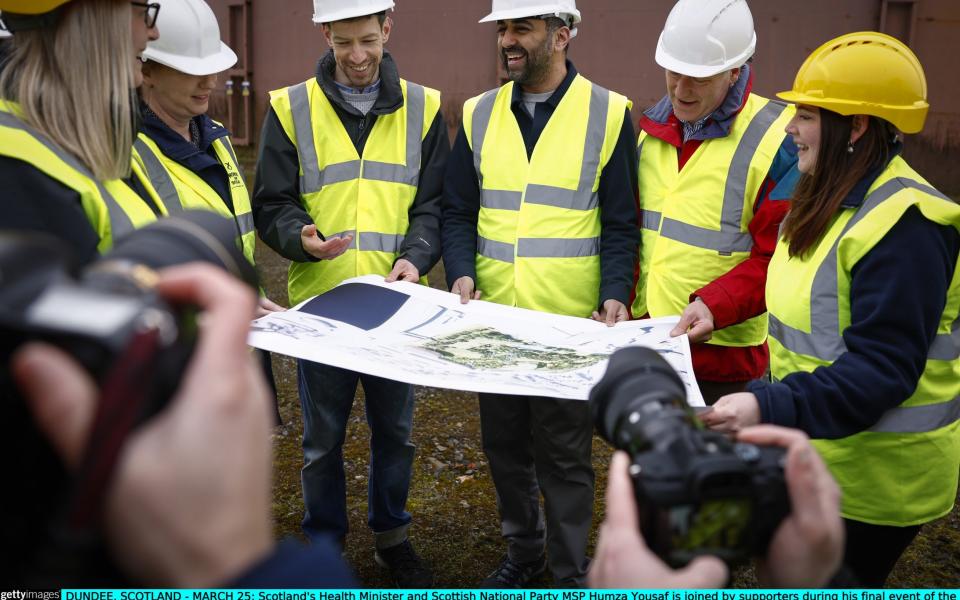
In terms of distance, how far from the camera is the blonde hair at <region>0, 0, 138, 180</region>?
1.69 metres

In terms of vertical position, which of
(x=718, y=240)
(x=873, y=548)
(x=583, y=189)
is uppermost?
(x=583, y=189)

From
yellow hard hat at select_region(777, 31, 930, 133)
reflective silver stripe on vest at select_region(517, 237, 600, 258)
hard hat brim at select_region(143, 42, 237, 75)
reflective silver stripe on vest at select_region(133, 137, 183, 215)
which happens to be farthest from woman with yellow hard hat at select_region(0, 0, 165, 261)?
yellow hard hat at select_region(777, 31, 930, 133)

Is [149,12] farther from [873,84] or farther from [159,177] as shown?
[873,84]

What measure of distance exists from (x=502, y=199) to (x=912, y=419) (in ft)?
5.17

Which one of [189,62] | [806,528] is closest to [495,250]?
[189,62]

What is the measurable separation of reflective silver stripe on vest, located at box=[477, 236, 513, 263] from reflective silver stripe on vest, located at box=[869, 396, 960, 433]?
4.63 feet

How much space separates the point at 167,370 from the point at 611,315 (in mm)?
2265

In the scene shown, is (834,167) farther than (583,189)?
No

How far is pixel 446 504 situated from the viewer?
3678 millimetres

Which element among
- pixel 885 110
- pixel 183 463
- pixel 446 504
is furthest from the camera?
pixel 446 504

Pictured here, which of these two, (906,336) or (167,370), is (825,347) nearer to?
(906,336)

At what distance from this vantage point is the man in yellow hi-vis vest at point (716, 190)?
108 inches

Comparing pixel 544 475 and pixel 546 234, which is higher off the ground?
pixel 546 234

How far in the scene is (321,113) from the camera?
124 inches
